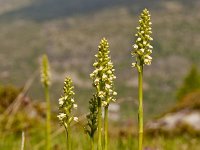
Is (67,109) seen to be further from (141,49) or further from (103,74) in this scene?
(141,49)

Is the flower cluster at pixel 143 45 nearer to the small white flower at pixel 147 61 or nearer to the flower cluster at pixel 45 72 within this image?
the small white flower at pixel 147 61

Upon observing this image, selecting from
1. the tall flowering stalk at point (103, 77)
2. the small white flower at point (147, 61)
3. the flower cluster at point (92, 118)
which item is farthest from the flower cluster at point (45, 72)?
the small white flower at point (147, 61)

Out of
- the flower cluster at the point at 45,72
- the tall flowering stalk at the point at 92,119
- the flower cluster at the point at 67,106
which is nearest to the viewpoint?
the flower cluster at the point at 67,106

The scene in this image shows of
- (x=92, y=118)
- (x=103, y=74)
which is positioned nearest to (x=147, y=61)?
(x=103, y=74)

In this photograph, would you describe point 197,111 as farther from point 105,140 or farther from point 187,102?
point 105,140

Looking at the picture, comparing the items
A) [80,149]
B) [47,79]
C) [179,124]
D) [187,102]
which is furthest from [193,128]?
[47,79]

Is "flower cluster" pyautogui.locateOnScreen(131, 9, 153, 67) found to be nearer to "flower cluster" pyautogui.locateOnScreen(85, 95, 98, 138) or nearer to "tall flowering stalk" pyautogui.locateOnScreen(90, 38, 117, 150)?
"tall flowering stalk" pyautogui.locateOnScreen(90, 38, 117, 150)

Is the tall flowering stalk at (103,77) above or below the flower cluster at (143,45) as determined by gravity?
below
